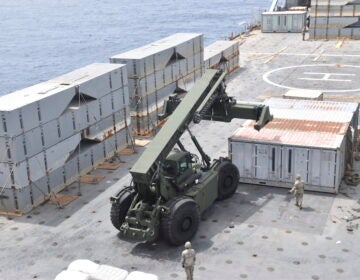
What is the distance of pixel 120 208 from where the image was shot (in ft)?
57.7

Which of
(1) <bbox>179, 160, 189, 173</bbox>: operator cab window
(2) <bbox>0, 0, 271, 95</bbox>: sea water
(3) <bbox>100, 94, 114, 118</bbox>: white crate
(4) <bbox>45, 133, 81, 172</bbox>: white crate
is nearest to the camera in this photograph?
(1) <bbox>179, 160, 189, 173</bbox>: operator cab window

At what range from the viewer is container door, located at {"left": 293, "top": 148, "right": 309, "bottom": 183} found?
68.5 ft

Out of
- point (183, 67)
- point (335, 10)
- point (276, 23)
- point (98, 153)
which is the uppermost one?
point (335, 10)

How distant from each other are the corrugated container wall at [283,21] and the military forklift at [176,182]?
148 feet

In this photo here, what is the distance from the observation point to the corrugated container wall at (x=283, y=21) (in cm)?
6212

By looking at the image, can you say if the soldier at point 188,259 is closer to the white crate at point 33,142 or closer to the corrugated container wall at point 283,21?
the white crate at point 33,142

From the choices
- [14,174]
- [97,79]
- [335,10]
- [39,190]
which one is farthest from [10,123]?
[335,10]

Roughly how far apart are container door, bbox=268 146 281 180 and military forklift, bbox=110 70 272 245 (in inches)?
63.7

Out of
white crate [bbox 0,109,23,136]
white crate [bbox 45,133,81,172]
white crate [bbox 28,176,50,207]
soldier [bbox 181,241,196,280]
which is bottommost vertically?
white crate [bbox 28,176,50,207]

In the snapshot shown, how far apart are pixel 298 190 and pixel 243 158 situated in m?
3.46

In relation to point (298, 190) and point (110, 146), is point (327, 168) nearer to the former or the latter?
point (298, 190)

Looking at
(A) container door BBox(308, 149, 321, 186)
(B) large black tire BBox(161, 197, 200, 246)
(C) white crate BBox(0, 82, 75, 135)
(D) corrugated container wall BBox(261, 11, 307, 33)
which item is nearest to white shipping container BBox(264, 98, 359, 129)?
(A) container door BBox(308, 149, 321, 186)

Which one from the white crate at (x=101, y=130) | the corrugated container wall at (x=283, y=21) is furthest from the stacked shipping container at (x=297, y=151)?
the corrugated container wall at (x=283, y=21)

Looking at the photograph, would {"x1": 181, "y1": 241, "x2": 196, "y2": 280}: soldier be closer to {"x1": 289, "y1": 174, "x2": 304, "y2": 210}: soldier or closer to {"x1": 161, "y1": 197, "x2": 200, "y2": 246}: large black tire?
{"x1": 161, "y1": 197, "x2": 200, "y2": 246}: large black tire
